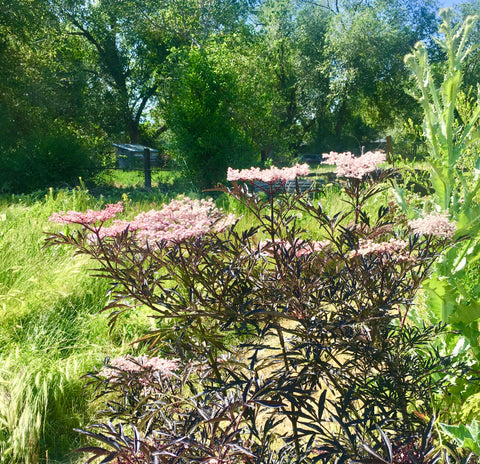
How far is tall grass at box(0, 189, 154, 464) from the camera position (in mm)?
2230

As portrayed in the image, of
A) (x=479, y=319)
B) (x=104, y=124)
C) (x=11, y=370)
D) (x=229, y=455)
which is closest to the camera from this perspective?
(x=229, y=455)

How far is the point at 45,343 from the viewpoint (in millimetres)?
2949

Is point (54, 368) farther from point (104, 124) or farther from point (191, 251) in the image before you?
point (104, 124)

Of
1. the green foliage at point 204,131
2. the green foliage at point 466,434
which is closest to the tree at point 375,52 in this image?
the green foliage at point 204,131

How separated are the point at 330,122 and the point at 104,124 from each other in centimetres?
1715

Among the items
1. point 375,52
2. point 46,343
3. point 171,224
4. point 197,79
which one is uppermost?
point 375,52

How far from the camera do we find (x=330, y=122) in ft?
103

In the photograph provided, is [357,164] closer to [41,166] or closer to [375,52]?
[41,166]

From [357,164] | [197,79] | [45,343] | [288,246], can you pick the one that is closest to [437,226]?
[357,164]

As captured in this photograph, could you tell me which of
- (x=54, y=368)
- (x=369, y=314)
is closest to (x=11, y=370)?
(x=54, y=368)

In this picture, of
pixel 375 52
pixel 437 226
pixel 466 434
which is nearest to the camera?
pixel 466 434

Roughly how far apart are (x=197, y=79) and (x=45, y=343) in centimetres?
957

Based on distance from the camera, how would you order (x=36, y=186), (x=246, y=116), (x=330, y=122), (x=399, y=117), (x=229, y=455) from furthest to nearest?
1. (x=330, y=122)
2. (x=399, y=117)
3. (x=246, y=116)
4. (x=36, y=186)
5. (x=229, y=455)

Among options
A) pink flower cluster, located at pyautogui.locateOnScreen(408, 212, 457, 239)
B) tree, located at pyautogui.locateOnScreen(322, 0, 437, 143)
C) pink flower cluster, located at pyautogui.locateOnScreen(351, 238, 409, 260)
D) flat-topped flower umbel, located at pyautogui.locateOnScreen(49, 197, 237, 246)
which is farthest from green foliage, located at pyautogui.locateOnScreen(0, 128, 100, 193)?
tree, located at pyautogui.locateOnScreen(322, 0, 437, 143)
